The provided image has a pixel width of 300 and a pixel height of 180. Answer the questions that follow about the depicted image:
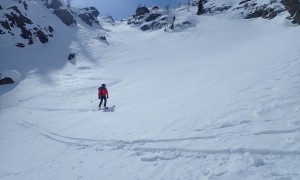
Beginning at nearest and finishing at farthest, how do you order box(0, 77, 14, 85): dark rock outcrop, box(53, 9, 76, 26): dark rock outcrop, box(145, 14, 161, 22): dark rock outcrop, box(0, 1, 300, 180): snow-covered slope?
box(0, 1, 300, 180): snow-covered slope
box(0, 77, 14, 85): dark rock outcrop
box(53, 9, 76, 26): dark rock outcrop
box(145, 14, 161, 22): dark rock outcrop

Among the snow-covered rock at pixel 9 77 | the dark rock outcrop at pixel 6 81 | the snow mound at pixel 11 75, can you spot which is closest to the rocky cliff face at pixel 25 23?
the snow mound at pixel 11 75

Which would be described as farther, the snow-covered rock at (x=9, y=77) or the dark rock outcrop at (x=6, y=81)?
the snow-covered rock at (x=9, y=77)

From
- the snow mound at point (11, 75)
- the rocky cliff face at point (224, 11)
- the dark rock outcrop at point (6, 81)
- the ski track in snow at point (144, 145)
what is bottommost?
the ski track in snow at point (144, 145)

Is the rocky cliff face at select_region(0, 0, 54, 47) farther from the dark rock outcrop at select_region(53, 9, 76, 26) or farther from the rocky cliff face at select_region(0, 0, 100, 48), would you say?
the dark rock outcrop at select_region(53, 9, 76, 26)

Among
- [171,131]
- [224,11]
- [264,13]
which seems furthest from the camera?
[224,11]

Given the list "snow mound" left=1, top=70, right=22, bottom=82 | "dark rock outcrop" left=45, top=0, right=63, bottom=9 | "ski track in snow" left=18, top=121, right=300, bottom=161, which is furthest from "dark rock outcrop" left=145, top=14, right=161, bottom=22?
"ski track in snow" left=18, top=121, right=300, bottom=161

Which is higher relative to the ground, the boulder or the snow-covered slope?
the boulder

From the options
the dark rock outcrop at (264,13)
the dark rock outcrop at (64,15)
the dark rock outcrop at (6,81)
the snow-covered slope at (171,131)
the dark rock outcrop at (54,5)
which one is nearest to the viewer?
the snow-covered slope at (171,131)

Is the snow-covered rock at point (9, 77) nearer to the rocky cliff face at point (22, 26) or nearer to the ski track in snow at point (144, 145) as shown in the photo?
the rocky cliff face at point (22, 26)

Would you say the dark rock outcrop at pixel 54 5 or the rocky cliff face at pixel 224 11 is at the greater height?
the dark rock outcrop at pixel 54 5

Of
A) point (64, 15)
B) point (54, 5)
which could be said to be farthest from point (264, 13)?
point (54, 5)

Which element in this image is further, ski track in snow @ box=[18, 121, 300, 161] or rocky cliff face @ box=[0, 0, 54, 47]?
rocky cliff face @ box=[0, 0, 54, 47]

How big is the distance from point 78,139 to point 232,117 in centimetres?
663

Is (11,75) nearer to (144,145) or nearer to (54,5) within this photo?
(144,145)
